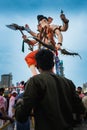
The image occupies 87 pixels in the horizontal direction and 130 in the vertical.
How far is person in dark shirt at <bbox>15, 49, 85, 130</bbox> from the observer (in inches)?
104

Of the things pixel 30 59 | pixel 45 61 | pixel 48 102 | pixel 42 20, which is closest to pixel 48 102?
pixel 48 102

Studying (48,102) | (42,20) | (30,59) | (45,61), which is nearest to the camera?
(48,102)

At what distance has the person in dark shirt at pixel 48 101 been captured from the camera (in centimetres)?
264

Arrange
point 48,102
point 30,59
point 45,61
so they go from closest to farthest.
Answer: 1. point 48,102
2. point 45,61
3. point 30,59

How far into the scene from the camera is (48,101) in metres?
2.69

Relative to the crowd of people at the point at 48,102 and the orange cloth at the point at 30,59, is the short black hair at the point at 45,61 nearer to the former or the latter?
the crowd of people at the point at 48,102

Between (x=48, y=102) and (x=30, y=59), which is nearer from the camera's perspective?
(x=48, y=102)

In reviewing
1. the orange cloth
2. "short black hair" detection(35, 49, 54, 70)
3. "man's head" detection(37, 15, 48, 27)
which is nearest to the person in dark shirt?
"short black hair" detection(35, 49, 54, 70)

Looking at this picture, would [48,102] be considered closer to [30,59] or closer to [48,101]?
[48,101]

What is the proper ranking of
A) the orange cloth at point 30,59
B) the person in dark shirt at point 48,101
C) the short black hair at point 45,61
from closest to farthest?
the person in dark shirt at point 48,101 → the short black hair at point 45,61 → the orange cloth at point 30,59

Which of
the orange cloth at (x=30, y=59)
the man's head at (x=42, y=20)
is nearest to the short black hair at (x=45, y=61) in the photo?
the orange cloth at (x=30, y=59)

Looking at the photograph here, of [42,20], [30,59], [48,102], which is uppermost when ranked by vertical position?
[42,20]

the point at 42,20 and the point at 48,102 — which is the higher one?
the point at 42,20

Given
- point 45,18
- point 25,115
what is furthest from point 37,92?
point 45,18
